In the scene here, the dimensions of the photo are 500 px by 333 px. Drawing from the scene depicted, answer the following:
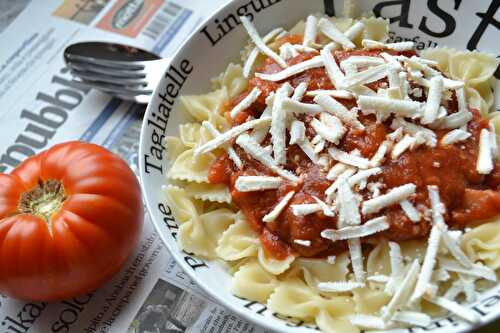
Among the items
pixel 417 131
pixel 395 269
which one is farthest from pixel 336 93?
pixel 395 269

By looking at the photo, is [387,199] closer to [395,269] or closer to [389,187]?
[389,187]

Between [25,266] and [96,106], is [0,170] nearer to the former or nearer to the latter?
[96,106]

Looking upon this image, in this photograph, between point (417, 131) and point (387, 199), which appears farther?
point (417, 131)

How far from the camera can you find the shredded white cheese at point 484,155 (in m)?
2.88

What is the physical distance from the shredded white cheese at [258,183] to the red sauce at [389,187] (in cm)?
4

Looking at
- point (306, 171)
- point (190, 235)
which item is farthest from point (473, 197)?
point (190, 235)

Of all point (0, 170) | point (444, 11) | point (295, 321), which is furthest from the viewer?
point (0, 170)

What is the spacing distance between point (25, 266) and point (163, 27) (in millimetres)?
2373

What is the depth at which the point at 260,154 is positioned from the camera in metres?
3.04

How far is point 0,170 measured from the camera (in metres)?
4.21

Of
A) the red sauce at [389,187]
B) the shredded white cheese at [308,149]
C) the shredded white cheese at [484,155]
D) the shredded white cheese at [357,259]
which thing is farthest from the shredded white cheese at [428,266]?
the shredded white cheese at [308,149]

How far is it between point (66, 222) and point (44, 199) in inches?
11.9

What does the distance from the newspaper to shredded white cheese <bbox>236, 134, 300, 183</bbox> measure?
96 cm

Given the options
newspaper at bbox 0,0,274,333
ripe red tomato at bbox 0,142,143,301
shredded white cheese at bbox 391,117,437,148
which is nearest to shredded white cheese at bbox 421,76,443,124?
shredded white cheese at bbox 391,117,437,148
